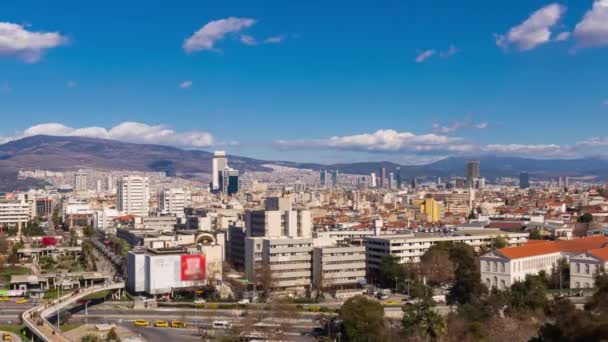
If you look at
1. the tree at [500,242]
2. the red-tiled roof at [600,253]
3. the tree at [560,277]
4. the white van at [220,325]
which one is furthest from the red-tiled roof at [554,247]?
the white van at [220,325]

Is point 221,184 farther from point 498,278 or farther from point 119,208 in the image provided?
point 498,278

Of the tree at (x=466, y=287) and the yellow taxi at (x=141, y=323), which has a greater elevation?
the tree at (x=466, y=287)

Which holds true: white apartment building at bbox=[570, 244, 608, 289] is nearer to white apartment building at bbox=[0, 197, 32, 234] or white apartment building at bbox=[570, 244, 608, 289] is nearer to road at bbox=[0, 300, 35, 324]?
road at bbox=[0, 300, 35, 324]

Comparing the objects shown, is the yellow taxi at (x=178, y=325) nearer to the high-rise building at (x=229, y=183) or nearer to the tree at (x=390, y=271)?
the tree at (x=390, y=271)

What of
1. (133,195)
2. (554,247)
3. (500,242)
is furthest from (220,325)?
(133,195)

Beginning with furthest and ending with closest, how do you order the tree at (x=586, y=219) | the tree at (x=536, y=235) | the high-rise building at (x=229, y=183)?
1. the high-rise building at (x=229, y=183)
2. the tree at (x=586, y=219)
3. the tree at (x=536, y=235)

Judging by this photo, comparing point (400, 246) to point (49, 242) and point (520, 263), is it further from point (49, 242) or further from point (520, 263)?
point (49, 242)
